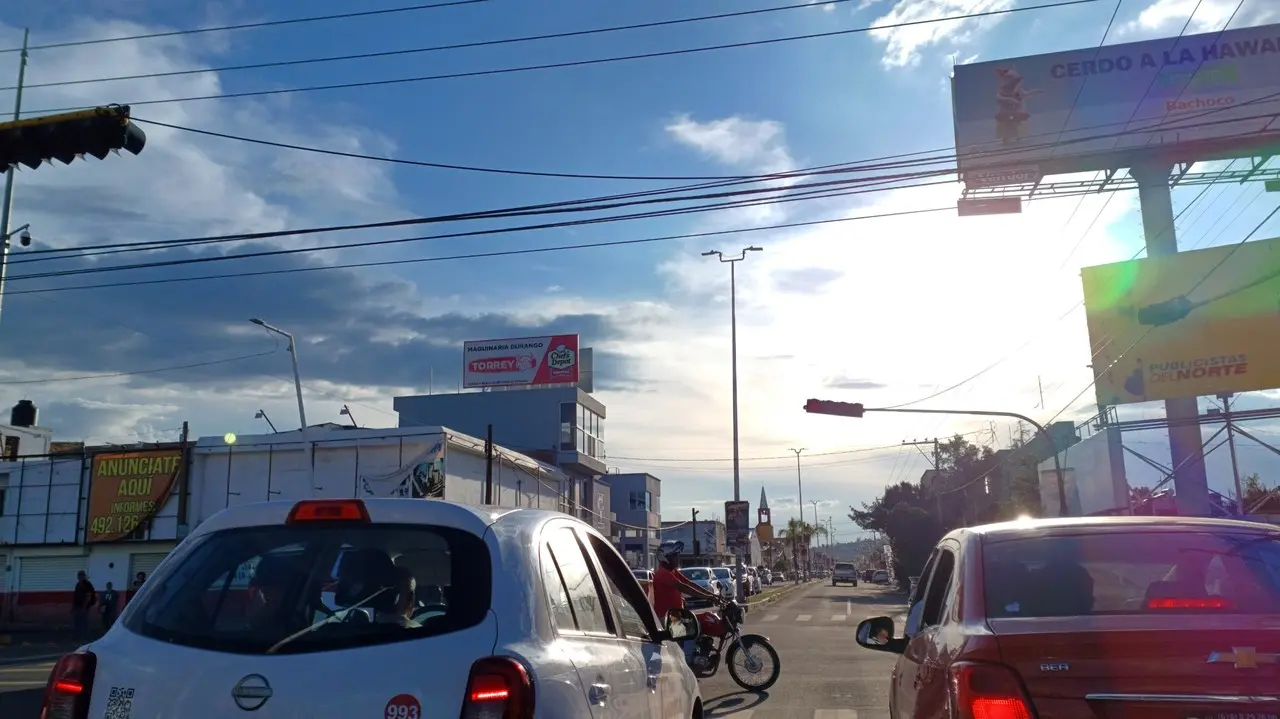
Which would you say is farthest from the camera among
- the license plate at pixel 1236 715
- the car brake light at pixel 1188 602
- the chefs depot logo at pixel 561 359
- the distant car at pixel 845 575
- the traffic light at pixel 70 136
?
the distant car at pixel 845 575

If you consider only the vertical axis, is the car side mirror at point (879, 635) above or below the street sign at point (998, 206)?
below

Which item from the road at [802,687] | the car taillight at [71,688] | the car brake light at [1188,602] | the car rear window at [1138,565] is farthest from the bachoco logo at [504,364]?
the car taillight at [71,688]

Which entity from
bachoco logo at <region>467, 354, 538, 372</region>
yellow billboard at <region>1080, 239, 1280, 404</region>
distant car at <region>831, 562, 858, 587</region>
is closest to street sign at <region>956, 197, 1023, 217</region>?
yellow billboard at <region>1080, 239, 1280, 404</region>

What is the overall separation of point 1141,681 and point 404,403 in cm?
5456

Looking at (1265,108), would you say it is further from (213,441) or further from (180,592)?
(180,592)

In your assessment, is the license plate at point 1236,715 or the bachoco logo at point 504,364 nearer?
the license plate at point 1236,715

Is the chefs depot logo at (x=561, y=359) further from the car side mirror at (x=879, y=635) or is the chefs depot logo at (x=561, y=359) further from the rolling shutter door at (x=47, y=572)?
the car side mirror at (x=879, y=635)

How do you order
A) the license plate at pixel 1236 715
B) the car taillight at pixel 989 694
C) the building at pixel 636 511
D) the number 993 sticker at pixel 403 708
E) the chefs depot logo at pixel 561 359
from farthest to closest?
the building at pixel 636 511 < the chefs depot logo at pixel 561 359 < the car taillight at pixel 989 694 < the license plate at pixel 1236 715 < the number 993 sticker at pixel 403 708

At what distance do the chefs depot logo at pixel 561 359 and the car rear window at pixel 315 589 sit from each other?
48476 mm

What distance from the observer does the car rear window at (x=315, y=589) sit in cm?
347

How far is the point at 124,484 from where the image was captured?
1369 inches

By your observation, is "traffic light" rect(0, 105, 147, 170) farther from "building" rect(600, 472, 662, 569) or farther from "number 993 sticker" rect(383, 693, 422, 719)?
"building" rect(600, 472, 662, 569)

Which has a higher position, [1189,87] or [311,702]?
[1189,87]

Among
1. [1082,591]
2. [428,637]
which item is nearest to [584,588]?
[428,637]
